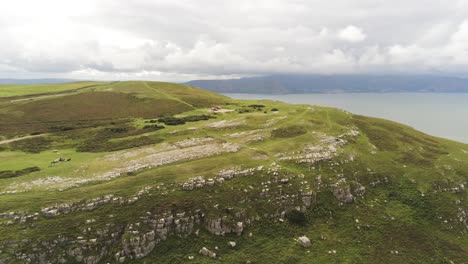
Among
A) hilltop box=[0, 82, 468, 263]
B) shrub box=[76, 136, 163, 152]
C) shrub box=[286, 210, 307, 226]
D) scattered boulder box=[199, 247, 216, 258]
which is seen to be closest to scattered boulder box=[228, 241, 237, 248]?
hilltop box=[0, 82, 468, 263]

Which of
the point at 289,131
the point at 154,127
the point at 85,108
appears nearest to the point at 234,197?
the point at 289,131

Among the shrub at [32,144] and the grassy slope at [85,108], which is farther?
the grassy slope at [85,108]

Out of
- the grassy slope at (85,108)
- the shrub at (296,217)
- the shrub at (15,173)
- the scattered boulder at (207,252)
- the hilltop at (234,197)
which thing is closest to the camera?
the hilltop at (234,197)

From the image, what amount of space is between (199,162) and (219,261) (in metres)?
16.2

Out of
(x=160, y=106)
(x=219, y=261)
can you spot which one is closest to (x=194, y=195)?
(x=219, y=261)

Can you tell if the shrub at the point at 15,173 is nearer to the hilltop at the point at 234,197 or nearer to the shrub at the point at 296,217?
the hilltop at the point at 234,197

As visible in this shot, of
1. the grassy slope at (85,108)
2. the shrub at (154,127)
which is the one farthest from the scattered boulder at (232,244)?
the grassy slope at (85,108)

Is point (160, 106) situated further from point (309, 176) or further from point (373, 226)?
point (373, 226)

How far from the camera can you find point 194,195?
3531 cm

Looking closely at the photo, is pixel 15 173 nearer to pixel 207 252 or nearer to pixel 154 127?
pixel 207 252

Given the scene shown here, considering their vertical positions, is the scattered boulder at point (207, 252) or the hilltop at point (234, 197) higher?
→ the hilltop at point (234, 197)

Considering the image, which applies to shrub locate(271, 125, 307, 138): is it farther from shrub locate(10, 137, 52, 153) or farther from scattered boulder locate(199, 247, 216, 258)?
shrub locate(10, 137, 52, 153)

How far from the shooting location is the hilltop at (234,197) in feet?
97.3

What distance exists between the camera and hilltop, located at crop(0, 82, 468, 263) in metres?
29.7
